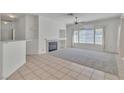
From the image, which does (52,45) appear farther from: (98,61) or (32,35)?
(98,61)

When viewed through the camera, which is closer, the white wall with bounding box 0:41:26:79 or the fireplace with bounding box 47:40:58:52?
the white wall with bounding box 0:41:26:79

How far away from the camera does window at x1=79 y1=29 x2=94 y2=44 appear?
762 cm

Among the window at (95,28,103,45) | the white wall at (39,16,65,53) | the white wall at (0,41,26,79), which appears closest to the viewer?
the white wall at (0,41,26,79)

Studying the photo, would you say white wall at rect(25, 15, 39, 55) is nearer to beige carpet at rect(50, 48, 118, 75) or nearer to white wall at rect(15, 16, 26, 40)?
white wall at rect(15, 16, 26, 40)

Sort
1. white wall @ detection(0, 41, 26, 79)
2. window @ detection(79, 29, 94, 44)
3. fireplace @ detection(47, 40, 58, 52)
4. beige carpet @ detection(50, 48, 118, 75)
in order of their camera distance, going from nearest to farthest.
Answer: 1. white wall @ detection(0, 41, 26, 79)
2. beige carpet @ detection(50, 48, 118, 75)
3. fireplace @ detection(47, 40, 58, 52)
4. window @ detection(79, 29, 94, 44)

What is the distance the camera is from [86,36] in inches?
314

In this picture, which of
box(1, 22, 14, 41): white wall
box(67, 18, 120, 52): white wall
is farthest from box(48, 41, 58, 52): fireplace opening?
box(67, 18, 120, 52): white wall

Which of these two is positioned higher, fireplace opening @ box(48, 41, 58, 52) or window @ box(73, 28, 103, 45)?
window @ box(73, 28, 103, 45)

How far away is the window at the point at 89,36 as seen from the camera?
23.2 ft

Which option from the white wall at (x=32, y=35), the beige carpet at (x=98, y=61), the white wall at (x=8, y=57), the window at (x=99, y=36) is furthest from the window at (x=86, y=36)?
the white wall at (x=8, y=57)

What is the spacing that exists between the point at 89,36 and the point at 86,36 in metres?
0.28
